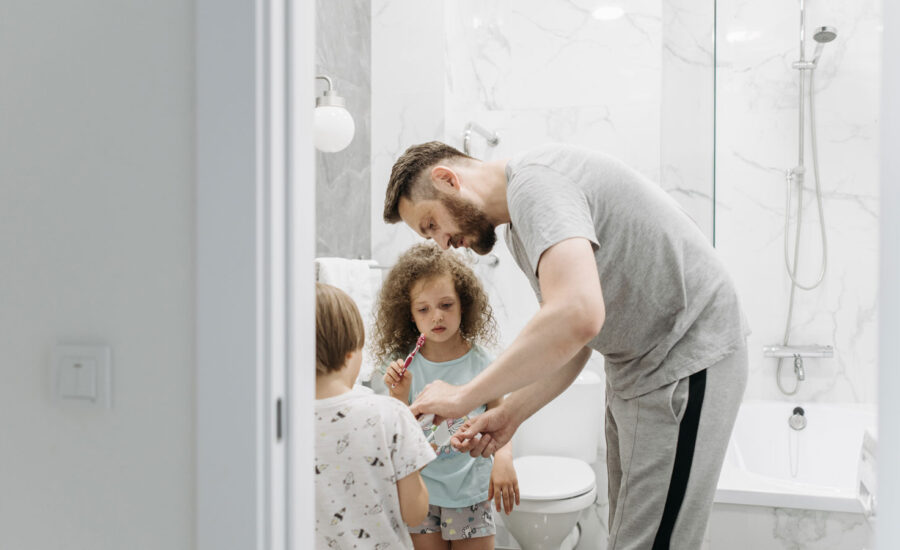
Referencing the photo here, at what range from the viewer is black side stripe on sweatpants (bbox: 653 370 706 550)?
3.91ft

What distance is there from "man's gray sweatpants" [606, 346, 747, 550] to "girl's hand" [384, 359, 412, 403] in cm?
66

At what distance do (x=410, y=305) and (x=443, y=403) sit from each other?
2.41ft

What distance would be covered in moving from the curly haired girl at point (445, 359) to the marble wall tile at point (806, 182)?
122cm

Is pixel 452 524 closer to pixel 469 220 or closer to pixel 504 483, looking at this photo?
pixel 504 483

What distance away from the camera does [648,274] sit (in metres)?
1.19

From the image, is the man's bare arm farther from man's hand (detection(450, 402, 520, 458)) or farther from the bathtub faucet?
the bathtub faucet

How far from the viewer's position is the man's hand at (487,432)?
4.51 ft

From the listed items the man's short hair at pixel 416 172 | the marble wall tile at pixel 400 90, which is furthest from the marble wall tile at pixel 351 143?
the man's short hair at pixel 416 172

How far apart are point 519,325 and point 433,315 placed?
0.77 m

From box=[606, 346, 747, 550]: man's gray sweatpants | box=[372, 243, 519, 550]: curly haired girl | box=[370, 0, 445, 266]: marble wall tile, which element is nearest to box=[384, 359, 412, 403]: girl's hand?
box=[372, 243, 519, 550]: curly haired girl
